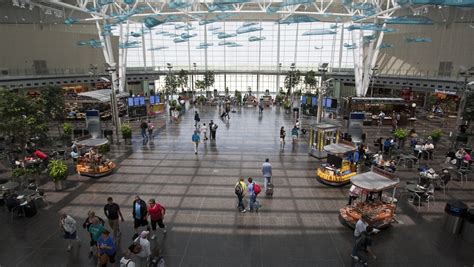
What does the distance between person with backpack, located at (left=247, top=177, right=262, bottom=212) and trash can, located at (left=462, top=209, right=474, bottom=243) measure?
20.4 feet

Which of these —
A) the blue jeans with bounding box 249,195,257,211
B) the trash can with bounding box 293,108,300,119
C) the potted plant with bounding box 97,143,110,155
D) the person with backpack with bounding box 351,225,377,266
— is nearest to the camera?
the person with backpack with bounding box 351,225,377,266

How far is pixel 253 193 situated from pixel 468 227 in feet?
21.2

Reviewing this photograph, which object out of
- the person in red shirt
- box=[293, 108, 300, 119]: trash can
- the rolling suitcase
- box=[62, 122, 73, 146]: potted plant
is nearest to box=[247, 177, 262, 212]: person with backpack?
the rolling suitcase

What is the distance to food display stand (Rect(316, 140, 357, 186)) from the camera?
11.9 m

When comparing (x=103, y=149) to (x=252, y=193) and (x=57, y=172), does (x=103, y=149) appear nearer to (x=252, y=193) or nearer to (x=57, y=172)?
(x=57, y=172)

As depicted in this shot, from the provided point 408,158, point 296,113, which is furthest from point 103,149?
point 296,113

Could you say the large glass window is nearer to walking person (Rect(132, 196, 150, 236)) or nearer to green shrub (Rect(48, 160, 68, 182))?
green shrub (Rect(48, 160, 68, 182))

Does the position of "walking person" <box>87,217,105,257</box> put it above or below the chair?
above

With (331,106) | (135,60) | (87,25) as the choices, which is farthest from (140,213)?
(135,60)

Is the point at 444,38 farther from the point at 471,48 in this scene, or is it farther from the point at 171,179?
the point at 171,179

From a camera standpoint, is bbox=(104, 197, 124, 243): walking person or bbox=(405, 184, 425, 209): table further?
bbox=(405, 184, 425, 209): table

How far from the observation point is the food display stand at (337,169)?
467 inches

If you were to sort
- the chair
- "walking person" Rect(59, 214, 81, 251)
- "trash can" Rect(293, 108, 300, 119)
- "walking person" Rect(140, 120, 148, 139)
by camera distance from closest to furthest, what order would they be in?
"walking person" Rect(59, 214, 81, 251) → the chair → "walking person" Rect(140, 120, 148, 139) → "trash can" Rect(293, 108, 300, 119)

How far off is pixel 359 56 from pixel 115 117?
26955 mm
